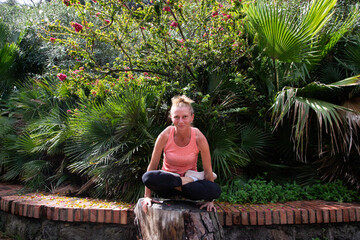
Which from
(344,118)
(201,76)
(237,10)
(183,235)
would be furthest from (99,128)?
(344,118)

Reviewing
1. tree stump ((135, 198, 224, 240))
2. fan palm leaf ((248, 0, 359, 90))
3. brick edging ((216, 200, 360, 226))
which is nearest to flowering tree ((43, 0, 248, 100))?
fan palm leaf ((248, 0, 359, 90))

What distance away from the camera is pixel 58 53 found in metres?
7.30

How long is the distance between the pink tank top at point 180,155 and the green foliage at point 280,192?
3.26 feet

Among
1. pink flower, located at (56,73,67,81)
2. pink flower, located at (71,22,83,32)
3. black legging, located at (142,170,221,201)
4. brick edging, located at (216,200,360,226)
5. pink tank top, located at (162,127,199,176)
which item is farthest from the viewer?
pink flower, located at (56,73,67,81)

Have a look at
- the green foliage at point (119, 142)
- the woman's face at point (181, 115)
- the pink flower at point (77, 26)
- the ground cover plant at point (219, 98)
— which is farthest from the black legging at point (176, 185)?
the pink flower at point (77, 26)

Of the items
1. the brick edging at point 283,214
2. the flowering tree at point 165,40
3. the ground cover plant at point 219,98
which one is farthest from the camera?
the flowering tree at point 165,40

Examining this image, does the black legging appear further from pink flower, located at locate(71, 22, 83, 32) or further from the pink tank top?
pink flower, located at locate(71, 22, 83, 32)

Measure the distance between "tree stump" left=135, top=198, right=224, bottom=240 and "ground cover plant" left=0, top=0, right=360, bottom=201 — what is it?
98 cm

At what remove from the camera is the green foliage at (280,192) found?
3402 millimetres

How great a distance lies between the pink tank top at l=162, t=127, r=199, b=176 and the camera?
2584mm

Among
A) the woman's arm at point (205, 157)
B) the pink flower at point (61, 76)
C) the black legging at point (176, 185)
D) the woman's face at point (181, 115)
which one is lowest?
the black legging at point (176, 185)

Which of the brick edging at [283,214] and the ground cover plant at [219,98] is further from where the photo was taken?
the ground cover plant at [219,98]

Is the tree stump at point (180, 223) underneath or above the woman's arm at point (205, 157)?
underneath

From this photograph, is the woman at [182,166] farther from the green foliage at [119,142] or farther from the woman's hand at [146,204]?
the green foliage at [119,142]
